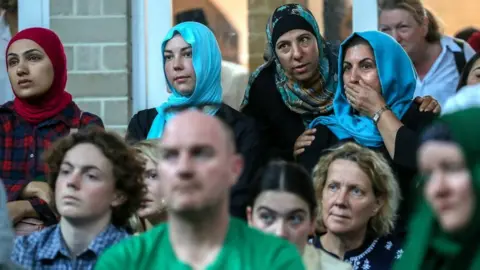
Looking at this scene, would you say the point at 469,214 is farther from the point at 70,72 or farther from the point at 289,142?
the point at 70,72

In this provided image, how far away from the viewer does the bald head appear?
398cm

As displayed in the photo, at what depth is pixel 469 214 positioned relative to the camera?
3758mm

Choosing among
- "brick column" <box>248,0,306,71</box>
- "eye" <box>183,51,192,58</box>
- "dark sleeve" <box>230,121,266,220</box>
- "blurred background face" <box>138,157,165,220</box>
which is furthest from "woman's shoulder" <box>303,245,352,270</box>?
"brick column" <box>248,0,306,71</box>

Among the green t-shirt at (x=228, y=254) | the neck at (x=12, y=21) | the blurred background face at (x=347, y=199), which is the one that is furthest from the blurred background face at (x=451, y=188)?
the neck at (x=12, y=21)

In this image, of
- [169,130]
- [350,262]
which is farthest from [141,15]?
[169,130]

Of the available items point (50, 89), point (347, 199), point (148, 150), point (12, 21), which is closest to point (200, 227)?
point (347, 199)

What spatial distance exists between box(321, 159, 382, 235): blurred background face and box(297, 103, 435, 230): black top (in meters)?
0.28

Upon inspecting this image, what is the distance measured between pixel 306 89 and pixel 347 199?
1064 mm

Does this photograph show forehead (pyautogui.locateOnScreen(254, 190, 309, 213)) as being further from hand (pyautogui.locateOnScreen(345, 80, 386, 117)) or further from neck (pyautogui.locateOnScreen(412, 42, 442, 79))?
neck (pyautogui.locateOnScreen(412, 42, 442, 79))

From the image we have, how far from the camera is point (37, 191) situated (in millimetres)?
5828

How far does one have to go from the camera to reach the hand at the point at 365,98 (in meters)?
5.95

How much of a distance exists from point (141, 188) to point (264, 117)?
1.28 m

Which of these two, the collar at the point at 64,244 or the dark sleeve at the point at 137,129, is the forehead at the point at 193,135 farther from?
the dark sleeve at the point at 137,129

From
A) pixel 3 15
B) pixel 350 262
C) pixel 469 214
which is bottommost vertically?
pixel 350 262
